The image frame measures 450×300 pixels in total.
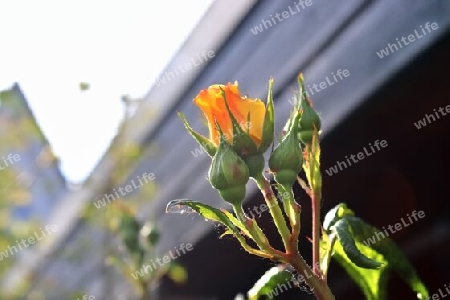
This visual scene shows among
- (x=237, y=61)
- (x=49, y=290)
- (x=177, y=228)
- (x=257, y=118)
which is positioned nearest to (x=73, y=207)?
(x=49, y=290)

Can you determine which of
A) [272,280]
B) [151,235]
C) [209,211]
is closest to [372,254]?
[272,280]

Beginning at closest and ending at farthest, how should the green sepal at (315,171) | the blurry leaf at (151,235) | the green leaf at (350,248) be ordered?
the green leaf at (350,248) < the green sepal at (315,171) < the blurry leaf at (151,235)

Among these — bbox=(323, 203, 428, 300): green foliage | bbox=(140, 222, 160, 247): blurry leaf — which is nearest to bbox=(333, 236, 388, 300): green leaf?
bbox=(323, 203, 428, 300): green foliage

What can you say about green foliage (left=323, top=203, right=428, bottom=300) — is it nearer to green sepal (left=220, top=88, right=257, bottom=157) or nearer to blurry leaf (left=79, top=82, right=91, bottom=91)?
green sepal (left=220, top=88, right=257, bottom=157)

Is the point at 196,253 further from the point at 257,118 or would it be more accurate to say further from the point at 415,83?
the point at 257,118

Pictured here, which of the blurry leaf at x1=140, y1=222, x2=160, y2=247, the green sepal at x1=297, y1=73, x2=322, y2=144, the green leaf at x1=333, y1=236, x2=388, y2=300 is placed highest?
the blurry leaf at x1=140, y1=222, x2=160, y2=247

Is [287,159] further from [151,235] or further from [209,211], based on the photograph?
[151,235]

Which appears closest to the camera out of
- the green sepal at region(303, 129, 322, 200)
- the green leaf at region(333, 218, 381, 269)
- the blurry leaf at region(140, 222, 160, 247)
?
the green leaf at region(333, 218, 381, 269)

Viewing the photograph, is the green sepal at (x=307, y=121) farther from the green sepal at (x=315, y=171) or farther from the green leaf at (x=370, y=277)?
the green leaf at (x=370, y=277)

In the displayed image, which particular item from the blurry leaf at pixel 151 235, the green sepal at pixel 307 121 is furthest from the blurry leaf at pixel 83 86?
the green sepal at pixel 307 121

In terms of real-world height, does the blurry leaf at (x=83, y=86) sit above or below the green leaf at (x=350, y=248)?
above
